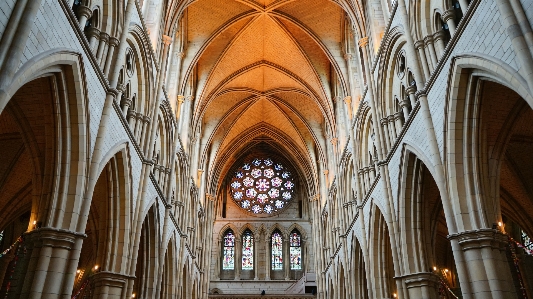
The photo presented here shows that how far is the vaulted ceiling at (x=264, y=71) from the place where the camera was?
25.1m

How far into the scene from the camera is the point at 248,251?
36.7m

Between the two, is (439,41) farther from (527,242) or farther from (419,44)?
(527,242)

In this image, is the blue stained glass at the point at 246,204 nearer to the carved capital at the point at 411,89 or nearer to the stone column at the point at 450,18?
the carved capital at the point at 411,89

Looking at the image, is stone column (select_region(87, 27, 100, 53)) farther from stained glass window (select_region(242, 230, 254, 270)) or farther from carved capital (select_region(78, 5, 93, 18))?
stained glass window (select_region(242, 230, 254, 270))

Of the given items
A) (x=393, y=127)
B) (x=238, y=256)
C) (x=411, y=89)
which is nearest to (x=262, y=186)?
(x=238, y=256)

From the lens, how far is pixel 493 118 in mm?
12422

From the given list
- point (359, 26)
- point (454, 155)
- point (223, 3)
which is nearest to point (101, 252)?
point (454, 155)

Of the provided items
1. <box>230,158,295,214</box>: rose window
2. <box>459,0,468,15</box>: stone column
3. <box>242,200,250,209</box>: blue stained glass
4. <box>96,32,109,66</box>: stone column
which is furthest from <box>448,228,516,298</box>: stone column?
<box>242,200,250,209</box>: blue stained glass

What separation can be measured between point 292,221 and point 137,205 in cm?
2332

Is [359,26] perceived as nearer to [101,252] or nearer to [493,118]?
[493,118]

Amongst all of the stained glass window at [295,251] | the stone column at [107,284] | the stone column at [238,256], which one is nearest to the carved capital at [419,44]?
the stone column at [107,284]

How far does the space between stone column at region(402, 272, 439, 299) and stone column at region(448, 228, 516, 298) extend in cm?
342

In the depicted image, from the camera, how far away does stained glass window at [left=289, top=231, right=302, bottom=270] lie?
36.2 m

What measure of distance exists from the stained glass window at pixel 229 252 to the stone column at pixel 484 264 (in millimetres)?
27041
